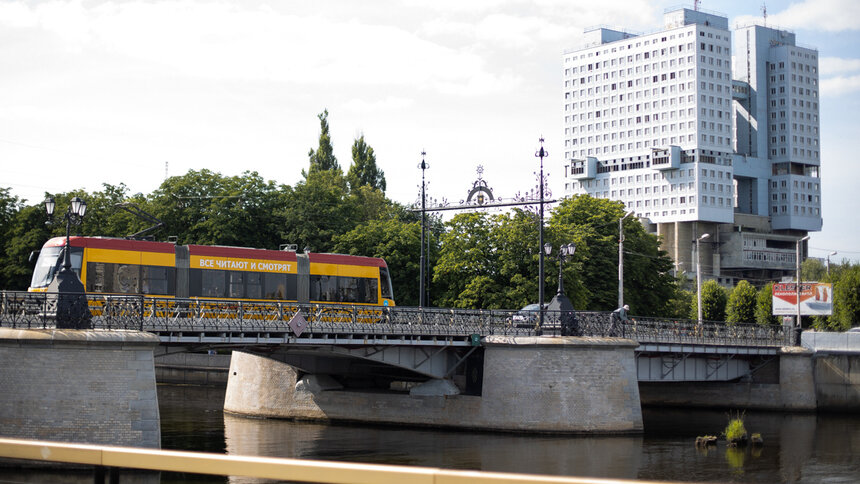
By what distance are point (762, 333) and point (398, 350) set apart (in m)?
23.9

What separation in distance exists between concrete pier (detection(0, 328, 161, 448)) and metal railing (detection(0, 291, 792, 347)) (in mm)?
1188

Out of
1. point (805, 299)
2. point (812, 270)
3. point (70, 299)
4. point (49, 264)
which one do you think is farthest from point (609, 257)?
point (812, 270)

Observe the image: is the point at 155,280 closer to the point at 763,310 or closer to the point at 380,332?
the point at 380,332

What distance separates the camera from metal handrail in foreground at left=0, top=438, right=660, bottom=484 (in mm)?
4840

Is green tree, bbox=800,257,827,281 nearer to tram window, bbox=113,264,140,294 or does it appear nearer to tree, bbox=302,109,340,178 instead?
tree, bbox=302,109,340,178

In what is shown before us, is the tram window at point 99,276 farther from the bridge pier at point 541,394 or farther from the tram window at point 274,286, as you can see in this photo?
the bridge pier at point 541,394

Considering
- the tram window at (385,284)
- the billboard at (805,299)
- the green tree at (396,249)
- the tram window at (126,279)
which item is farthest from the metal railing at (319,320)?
the green tree at (396,249)

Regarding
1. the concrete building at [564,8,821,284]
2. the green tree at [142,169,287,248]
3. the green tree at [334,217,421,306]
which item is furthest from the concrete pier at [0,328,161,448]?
the concrete building at [564,8,821,284]

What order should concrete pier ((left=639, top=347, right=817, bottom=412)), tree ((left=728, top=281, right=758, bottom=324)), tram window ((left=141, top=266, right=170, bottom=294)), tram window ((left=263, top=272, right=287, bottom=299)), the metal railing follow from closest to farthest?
the metal railing
tram window ((left=141, top=266, right=170, bottom=294))
tram window ((left=263, top=272, right=287, bottom=299))
concrete pier ((left=639, top=347, right=817, bottom=412))
tree ((left=728, top=281, right=758, bottom=324))

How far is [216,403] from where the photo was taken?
52562mm

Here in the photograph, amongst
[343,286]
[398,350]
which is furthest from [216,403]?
[398,350]

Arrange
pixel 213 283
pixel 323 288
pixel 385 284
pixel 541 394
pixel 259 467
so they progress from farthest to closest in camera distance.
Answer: pixel 385 284 < pixel 323 288 < pixel 213 283 < pixel 541 394 < pixel 259 467

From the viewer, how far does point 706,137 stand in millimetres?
159375

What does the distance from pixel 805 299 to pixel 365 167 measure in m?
54.7
